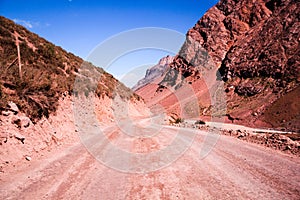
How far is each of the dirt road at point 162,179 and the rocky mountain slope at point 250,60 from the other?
26749mm

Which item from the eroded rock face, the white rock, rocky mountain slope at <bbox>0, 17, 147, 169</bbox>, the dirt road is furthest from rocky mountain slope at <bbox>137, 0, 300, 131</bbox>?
the white rock

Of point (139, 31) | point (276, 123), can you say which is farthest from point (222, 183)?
point (276, 123)

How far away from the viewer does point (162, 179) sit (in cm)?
564

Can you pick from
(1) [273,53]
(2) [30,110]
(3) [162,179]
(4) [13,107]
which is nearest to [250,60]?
(1) [273,53]

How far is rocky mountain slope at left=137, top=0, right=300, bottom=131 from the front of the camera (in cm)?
3874

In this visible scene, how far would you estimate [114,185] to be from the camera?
5.30m

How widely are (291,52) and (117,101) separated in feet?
132

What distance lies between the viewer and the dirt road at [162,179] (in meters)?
4.77

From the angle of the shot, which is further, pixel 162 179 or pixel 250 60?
pixel 250 60

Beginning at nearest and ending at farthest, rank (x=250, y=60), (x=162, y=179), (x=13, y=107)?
(x=162, y=179)
(x=13, y=107)
(x=250, y=60)

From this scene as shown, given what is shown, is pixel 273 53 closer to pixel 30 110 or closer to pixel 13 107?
pixel 30 110

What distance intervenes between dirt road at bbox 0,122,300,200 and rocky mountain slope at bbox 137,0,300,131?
26.7 m

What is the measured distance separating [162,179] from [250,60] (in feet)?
201

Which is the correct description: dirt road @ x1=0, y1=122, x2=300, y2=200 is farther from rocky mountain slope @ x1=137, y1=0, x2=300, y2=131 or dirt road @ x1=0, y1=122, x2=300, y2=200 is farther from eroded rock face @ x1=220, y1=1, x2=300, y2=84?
eroded rock face @ x1=220, y1=1, x2=300, y2=84
